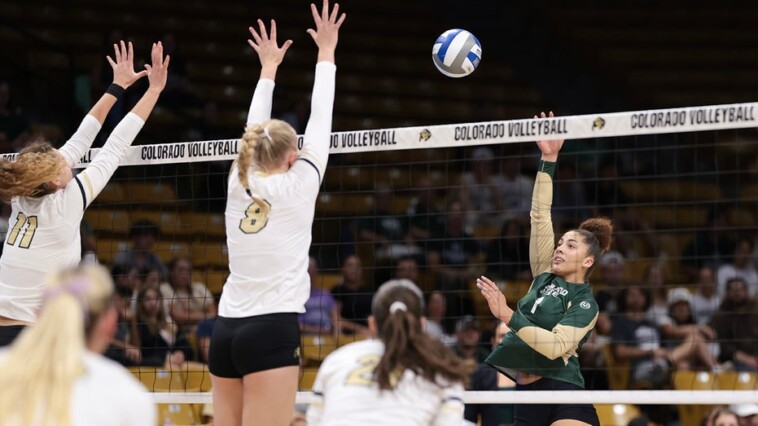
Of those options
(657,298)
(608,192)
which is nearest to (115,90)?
(657,298)

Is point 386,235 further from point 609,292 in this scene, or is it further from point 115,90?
point 115,90

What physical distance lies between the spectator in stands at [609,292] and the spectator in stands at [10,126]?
680cm

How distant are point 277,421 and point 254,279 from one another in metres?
0.66

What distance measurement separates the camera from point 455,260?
44.0ft

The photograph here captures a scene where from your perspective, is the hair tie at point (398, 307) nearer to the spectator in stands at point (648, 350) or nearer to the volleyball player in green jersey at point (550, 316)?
the volleyball player in green jersey at point (550, 316)

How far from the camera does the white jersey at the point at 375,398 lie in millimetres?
4523

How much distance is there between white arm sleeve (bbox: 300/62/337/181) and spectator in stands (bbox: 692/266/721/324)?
7.03 m

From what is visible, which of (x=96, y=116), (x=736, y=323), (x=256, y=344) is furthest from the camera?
(x=736, y=323)

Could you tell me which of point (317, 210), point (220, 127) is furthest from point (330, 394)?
point (220, 127)

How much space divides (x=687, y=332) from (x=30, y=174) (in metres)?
7.31

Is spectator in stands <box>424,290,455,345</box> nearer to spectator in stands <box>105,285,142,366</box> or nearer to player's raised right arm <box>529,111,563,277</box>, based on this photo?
spectator in stands <box>105,285,142,366</box>

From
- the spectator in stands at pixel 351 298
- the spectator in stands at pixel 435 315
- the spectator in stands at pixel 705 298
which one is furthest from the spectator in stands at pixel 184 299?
the spectator in stands at pixel 705 298

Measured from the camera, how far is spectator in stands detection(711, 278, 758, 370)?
11.8m

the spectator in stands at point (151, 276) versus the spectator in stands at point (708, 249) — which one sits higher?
the spectator in stands at point (708, 249)
